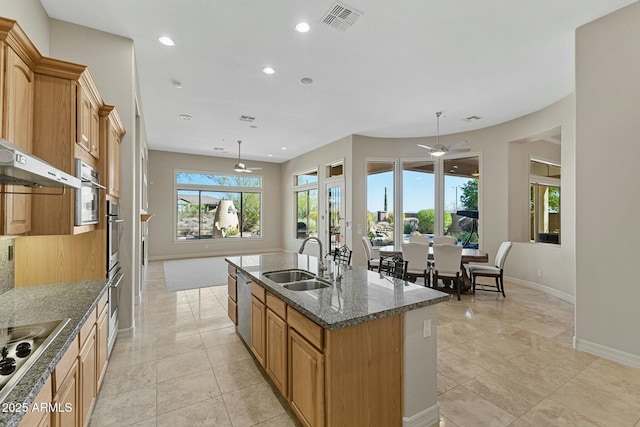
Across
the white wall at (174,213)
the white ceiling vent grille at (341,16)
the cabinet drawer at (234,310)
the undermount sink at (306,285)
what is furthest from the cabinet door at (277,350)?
the white wall at (174,213)

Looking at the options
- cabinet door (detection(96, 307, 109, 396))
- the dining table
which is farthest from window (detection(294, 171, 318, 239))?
cabinet door (detection(96, 307, 109, 396))

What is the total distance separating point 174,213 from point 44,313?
806 cm

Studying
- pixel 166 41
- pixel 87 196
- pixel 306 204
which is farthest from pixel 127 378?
pixel 306 204

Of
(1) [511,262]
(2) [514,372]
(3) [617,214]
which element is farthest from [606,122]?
(1) [511,262]

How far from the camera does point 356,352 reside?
1.66m

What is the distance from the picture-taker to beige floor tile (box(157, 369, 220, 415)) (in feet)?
7.27

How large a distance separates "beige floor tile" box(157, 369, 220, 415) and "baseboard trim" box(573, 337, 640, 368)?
→ 3.64 meters

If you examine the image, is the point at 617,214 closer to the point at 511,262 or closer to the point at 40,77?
the point at 511,262

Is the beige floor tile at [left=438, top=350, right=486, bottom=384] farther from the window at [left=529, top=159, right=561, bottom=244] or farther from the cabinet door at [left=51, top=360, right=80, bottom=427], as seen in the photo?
the window at [left=529, top=159, right=561, bottom=244]

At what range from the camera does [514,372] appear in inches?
103

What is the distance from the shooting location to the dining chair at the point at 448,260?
15.3ft

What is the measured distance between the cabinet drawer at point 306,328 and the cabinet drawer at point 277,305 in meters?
0.07

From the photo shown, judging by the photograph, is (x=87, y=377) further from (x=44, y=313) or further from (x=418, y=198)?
(x=418, y=198)

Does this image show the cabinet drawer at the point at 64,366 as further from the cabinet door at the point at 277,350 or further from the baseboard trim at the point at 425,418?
the baseboard trim at the point at 425,418
